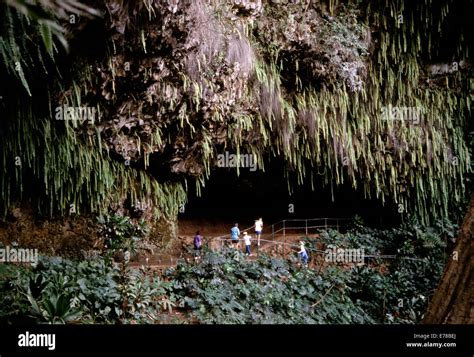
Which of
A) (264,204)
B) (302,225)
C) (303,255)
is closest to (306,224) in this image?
(302,225)

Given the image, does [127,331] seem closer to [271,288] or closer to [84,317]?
[84,317]

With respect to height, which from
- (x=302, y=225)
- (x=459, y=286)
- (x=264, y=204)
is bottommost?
(x=302, y=225)

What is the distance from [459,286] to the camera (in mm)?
2262

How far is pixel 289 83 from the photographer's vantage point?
10.5 meters

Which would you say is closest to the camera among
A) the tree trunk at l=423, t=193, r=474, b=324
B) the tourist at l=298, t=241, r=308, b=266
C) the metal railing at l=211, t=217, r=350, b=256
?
the tree trunk at l=423, t=193, r=474, b=324

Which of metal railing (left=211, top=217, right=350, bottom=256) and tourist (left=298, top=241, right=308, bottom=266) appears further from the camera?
metal railing (left=211, top=217, right=350, bottom=256)

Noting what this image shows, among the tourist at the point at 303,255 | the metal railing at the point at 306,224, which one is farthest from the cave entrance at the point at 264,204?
the tourist at the point at 303,255

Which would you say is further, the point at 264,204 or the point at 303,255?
the point at 264,204

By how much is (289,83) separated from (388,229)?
20.3 ft

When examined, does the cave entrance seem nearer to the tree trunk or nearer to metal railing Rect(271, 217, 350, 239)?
metal railing Rect(271, 217, 350, 239)

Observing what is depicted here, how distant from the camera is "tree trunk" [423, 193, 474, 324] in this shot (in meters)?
2.23

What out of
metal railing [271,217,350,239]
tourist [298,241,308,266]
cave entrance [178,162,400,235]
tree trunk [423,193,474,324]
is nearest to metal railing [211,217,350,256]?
metal railing [271,217,350,239]

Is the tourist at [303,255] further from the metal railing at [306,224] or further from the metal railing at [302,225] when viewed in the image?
the metal railing at [306,224]

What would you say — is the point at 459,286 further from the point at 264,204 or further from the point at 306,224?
the point at 264,204
